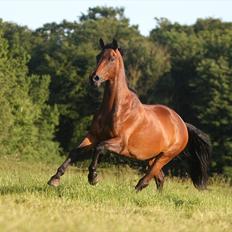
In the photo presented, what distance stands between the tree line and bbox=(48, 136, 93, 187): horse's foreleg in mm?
29766

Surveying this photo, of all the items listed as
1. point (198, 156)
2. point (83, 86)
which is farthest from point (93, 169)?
point (83, 86)

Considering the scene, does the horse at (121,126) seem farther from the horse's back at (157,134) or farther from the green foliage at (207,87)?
the green foliage at (207,87)

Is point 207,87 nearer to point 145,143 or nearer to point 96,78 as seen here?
point 145,143

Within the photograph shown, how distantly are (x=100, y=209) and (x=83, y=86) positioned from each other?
46215 mm

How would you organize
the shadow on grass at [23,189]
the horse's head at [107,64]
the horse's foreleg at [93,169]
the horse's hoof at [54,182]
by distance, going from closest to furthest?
the shadow on grass at [23,189] < the horse's hoof at [54,182] < the horse's foreleg at [93,169] < the horse's head at [107,64]

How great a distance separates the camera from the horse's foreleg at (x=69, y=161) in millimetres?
9781

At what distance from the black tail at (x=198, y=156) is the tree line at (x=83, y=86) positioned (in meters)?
26.3

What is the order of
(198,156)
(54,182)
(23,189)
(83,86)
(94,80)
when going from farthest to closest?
(83,86)
(198,156)
(94,80)
(54,182)
(23,189)

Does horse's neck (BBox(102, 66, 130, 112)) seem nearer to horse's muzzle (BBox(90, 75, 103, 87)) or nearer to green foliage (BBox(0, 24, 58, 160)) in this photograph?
horse's muzzle (BBox(90, 75, 103, 87))

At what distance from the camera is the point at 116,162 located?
17859 millimetres

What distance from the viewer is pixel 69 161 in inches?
398

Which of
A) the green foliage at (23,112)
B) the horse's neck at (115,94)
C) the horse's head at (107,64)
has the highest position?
the horse's head at (107,64)

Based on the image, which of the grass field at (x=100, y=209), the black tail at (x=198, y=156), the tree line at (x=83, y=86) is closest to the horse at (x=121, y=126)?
the grass field at (x=100, y=209)

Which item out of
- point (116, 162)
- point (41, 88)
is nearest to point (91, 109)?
point (41, 88)
